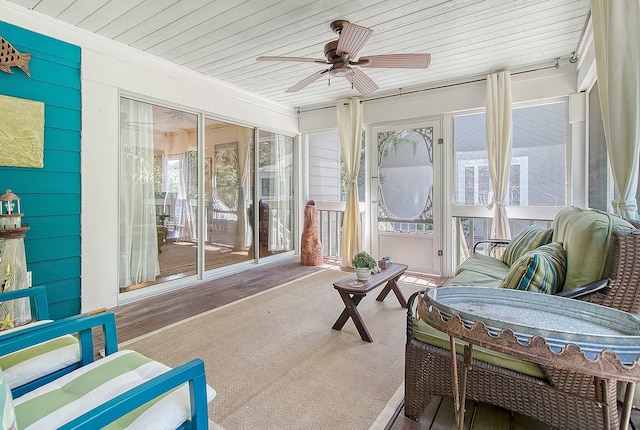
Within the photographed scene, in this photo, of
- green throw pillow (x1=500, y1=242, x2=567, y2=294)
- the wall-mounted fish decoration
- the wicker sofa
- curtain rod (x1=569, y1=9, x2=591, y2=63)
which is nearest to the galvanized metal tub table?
the wicker sofa

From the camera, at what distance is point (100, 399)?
107 centimetres

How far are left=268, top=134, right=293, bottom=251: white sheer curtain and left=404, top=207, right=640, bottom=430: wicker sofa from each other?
152 inches

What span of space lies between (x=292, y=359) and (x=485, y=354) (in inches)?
50.2

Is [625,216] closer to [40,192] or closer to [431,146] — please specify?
[431,146]

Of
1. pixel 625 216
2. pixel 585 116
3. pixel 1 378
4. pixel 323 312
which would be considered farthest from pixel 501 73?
pixel 1 378

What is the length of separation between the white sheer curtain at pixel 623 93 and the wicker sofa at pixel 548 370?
0.24m

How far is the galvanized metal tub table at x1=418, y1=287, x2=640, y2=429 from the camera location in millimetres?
739

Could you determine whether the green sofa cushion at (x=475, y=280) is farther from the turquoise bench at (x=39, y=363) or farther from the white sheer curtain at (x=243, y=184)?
the white sheer curtain at (x=243, y=184)

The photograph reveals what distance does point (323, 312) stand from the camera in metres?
3.08

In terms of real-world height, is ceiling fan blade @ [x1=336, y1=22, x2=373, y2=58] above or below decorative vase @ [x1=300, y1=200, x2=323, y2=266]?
above

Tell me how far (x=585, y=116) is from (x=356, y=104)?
2.75 m

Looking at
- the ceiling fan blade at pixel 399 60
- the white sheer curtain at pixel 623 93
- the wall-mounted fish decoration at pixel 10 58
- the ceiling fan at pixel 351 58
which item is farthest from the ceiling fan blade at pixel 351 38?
the wall-mounted fish decoration at pixel 10 58

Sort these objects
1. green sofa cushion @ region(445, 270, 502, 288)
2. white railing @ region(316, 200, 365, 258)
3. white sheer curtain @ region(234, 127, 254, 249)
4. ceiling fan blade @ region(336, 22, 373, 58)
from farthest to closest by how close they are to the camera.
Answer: white railing @ region(316, 200, 365, 258) < white sheer curtain @ region(234, 127, 254, 249) < green sofa cushion @ region(445, 270, 502, 288) < ceiling fan blade @ region(336, 22, 373, 58)

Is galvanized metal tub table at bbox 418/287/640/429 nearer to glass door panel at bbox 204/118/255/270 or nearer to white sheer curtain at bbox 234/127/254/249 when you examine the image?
glass door panel at bbox 204/118/255/270
